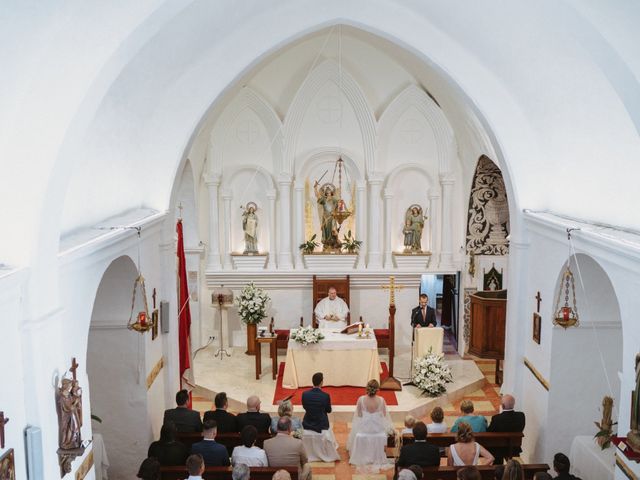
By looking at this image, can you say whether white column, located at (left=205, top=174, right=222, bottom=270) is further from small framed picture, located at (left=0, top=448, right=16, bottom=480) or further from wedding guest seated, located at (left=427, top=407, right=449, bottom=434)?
small framed picture, located at (left=0, top=448, right=16, bottom=480)

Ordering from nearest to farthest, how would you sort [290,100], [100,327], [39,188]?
[39,188], [100,327], [290,100]

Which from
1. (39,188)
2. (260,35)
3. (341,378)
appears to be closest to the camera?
(39,188)

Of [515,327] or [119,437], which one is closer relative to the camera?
[119,437]

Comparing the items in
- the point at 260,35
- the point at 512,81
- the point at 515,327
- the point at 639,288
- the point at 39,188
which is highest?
the point at 260,35

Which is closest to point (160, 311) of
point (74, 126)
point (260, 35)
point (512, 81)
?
point (260, 35)

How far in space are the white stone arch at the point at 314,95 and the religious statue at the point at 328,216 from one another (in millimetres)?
886

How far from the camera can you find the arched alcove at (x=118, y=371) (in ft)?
28.9

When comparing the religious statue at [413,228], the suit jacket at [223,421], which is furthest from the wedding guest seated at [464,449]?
the religious statue at [413,228]

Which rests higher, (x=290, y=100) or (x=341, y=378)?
(x=290, y=100)

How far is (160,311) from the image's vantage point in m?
9.82

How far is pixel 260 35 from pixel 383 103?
5888mm

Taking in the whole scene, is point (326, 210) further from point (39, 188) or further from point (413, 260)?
Answer: point (39, 188)

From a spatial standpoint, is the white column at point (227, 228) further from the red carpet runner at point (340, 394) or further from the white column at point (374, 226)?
the red carpet runner at point (340, 394)

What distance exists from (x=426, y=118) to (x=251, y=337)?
241 inches
